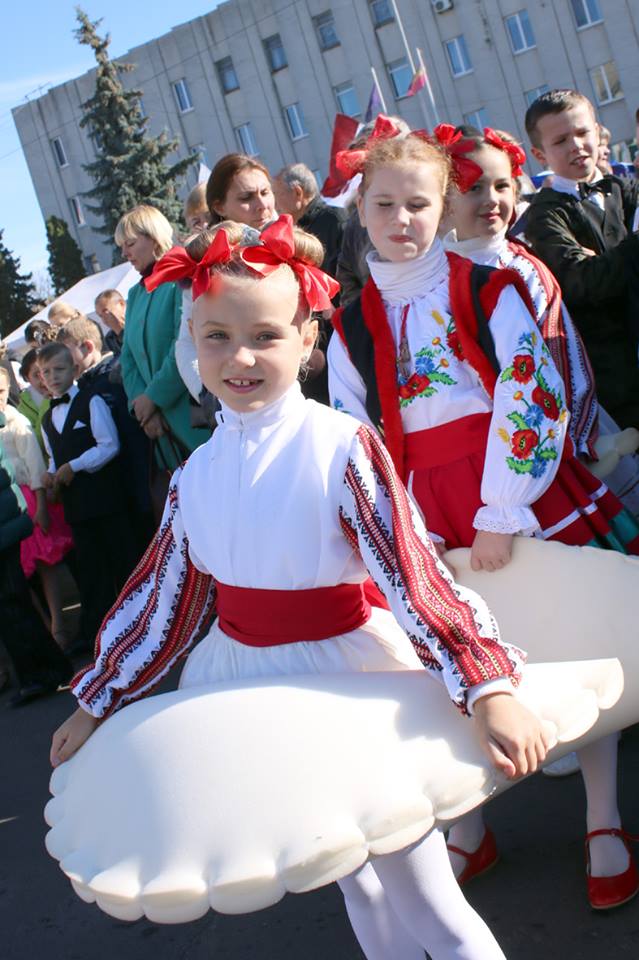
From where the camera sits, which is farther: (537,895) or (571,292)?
(571,292)

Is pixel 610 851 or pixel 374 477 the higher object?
pixel 374 477

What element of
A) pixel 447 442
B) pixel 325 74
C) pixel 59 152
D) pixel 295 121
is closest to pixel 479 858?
pixel 447 442

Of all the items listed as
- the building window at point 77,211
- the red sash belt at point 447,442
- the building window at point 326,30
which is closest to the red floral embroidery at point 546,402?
the red sash belt at point 447,442

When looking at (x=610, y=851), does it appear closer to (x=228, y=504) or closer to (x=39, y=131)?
(x=228, y=504)

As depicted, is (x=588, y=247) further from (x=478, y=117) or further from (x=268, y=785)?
(x=478, y=117)

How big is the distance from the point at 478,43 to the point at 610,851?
31.7 metres

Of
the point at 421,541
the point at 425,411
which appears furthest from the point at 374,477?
the point at 425,411

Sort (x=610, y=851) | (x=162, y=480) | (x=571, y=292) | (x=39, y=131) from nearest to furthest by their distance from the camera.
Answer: (x=610, y=851) → (x=571, y=292) → (x=162, y=480) → (x=39, y=131)

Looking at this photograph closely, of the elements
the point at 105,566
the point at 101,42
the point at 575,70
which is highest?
the point at 101,42

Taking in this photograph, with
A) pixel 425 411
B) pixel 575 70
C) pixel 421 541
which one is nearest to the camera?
pixel 421 541

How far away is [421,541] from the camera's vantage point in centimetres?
192

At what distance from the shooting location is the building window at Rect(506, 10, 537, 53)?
98.7 feet

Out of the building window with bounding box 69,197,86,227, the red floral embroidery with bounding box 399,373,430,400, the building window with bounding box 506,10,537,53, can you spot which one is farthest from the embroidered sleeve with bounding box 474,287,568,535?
the building window with bounding box 69,197,86,227

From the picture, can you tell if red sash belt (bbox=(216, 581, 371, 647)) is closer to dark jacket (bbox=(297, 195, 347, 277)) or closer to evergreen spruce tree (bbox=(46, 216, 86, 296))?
dark jacket (bbox=(297, 195, 347, 277))
